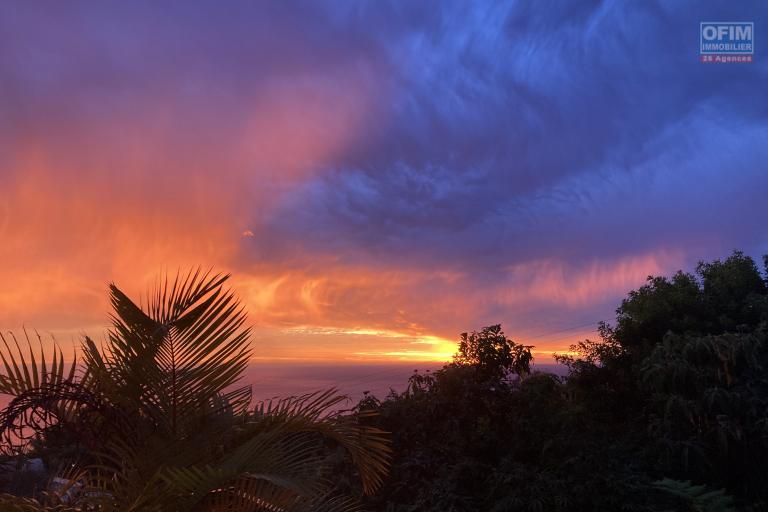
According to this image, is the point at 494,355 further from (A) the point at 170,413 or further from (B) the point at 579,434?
(A) the point at 170,413

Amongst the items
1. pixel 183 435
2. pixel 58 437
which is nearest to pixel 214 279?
pixel 183 435

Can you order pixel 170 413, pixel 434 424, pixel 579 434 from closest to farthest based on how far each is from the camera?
pixel 170 413 < pixel 579 434 < pixel 434 424

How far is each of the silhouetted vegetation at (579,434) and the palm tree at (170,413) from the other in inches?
166

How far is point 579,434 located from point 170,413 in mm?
Result: 6687

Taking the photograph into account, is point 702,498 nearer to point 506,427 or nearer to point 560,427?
point 560,427

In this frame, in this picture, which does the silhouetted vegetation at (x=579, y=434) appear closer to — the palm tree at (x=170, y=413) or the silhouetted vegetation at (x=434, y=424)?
the silhouetted vegetation at (x=434, y=424)

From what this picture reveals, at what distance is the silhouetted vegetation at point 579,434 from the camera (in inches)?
285

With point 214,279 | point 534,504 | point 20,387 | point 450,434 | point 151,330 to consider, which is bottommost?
point 534,504

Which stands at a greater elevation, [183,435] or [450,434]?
[183,435]

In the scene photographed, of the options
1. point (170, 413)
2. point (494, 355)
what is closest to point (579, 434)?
point (494, 355)

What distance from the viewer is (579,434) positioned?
830cm

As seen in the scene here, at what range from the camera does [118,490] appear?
2.78 meters

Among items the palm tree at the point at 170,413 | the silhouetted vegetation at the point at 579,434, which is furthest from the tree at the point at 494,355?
the palm tree at the point at 170,413

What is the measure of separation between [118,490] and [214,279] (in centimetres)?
120
